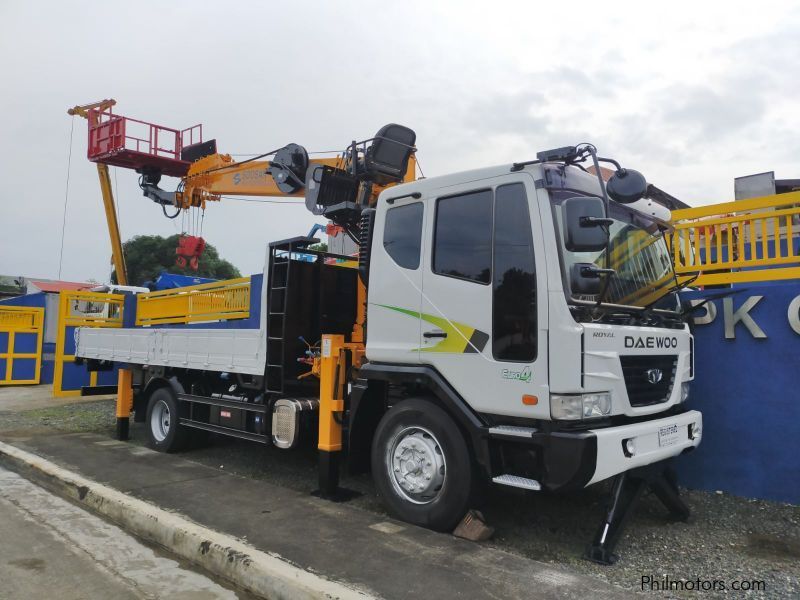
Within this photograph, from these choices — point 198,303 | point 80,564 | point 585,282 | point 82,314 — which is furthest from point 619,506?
point 82,314

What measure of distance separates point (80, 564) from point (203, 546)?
0.87 m

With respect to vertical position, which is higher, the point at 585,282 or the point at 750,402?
the point at 585,282

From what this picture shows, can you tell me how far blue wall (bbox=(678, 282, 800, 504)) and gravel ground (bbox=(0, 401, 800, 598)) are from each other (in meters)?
0.19

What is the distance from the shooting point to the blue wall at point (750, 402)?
5.27 metres

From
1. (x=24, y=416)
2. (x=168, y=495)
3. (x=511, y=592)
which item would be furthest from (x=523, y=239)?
(x=24, y=416)

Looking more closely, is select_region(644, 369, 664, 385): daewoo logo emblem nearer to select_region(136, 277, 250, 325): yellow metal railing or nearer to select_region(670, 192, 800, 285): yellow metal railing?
select_region(670, 192, 800, 285): yellow metal railing

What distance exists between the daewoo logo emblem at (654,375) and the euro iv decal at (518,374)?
935 millimetres

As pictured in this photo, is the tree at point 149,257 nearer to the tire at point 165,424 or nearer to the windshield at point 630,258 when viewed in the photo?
the tire at point 165,424

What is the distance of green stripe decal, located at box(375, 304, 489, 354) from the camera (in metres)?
4.28

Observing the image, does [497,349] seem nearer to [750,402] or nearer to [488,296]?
[488,296]

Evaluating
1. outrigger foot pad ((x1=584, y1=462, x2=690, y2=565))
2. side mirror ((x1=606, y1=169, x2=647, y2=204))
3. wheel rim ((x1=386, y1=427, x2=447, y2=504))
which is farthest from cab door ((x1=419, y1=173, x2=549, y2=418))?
outrigger foot pad ((x1=584, y1=462, x2=690, y2=565))

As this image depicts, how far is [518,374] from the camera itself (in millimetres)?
4020

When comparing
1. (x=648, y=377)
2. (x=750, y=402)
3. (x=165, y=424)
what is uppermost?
(x=648, y=377)

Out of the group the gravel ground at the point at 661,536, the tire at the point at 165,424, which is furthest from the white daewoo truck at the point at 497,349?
the tire at the point at 165,424
